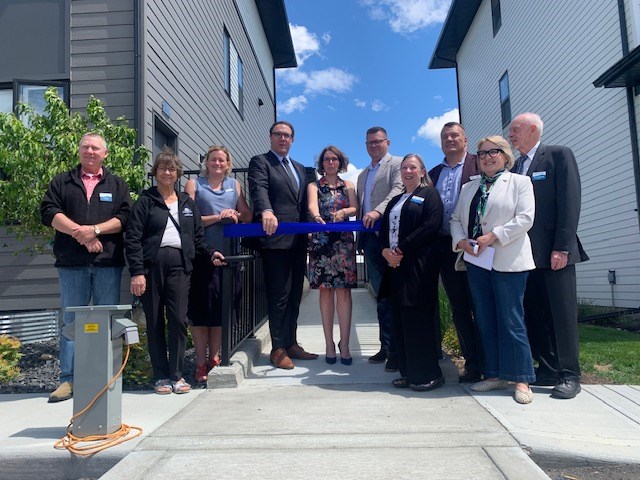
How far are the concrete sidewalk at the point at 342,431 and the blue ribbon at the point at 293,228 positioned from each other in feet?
3.58

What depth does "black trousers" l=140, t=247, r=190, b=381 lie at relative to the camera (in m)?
3.72

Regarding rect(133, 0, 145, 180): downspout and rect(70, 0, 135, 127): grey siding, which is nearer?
rect(133, 0, 145, 180): downspout

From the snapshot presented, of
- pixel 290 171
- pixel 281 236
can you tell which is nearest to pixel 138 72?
pixel 290 171

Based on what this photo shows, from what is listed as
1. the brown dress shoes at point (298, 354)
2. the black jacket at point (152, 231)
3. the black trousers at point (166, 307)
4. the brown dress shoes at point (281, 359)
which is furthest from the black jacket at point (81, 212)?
the brown dress shoes at point (298, 354)

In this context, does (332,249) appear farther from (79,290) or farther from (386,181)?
(79,290)

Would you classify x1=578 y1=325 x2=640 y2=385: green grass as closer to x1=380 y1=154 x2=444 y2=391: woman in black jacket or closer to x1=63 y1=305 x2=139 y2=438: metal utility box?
x1=380 y1=154 x2=444 y2=391: woman in black jacket

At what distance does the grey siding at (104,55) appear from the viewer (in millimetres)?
6000

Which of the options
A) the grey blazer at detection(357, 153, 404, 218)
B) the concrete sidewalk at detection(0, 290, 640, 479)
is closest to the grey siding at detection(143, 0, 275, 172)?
the grey blazer at detection(357, 153, 404, 218)

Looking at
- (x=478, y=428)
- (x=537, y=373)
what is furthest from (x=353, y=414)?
(x=537, y=373)

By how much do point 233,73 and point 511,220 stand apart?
30.4 feet

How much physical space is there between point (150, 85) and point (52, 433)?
174 inches

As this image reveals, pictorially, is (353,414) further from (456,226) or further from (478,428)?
(456,226)

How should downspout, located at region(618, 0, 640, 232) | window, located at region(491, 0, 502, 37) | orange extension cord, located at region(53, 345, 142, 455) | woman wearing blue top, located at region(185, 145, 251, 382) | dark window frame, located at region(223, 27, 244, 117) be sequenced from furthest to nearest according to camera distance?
window, located at region(491, 0, 502, 37)
dark window frame, located at region(223, 27, 244, 117)
downspout, located at region(618, 0, 640, 232)
woman wearing blue top, located at region(185, 145, 251, 382)
orange extension cord, located at region(53, 345, 142, 455)

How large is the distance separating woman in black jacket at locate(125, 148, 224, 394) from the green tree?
1156mm
